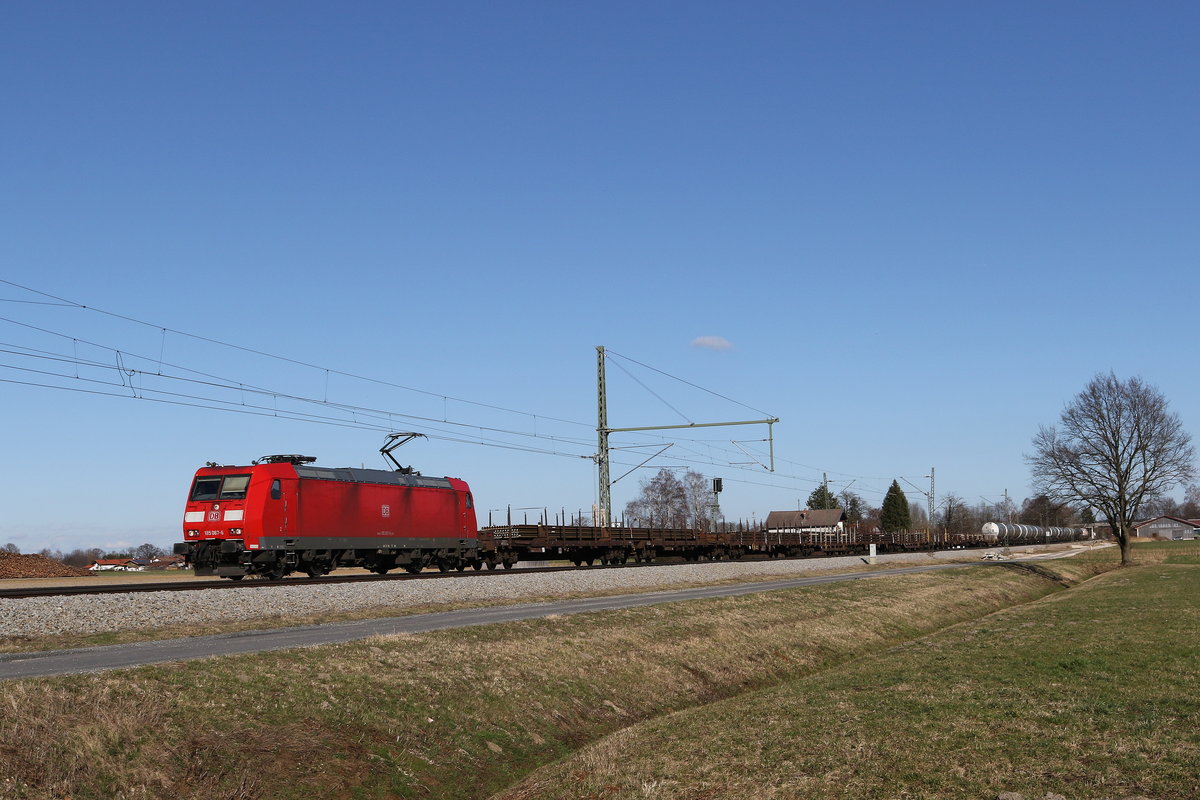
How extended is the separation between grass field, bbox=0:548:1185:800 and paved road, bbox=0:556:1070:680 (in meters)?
1.46

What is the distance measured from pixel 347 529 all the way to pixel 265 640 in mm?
20335

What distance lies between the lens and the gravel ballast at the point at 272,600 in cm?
2098

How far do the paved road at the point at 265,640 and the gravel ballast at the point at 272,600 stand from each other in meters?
2.04

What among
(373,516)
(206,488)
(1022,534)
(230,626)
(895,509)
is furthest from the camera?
(895,509)

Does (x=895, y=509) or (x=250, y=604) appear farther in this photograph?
(x=895, y=509)

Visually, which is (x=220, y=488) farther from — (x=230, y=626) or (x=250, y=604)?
(x=230, y=626)

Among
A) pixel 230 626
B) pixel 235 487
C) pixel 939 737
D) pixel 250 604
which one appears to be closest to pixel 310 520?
pixel 235 487

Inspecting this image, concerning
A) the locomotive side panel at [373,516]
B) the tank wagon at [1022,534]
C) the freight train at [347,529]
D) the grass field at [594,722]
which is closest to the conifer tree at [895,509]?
the tank wagon at [1022,534]

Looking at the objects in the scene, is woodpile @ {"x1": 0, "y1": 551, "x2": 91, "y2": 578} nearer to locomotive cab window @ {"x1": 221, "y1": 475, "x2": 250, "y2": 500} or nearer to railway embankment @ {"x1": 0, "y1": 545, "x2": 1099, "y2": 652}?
locomotive cab window @ {"x1": 221, "y1": 475, "x2": 250, "y2": 500}

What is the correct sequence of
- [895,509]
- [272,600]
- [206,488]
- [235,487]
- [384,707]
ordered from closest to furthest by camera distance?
[384,707] < [272,600] < [235,487] < [206,488] < [895,509]

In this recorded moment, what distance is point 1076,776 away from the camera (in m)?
10.7

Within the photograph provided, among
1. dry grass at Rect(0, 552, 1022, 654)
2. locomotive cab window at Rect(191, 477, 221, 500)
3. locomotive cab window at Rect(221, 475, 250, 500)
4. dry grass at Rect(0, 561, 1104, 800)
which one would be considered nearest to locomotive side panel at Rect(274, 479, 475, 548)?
locomotive cab window at Rect(221, 475, 250, 500)

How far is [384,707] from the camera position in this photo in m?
15.1

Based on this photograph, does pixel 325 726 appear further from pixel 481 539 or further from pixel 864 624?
pixel 481 539
